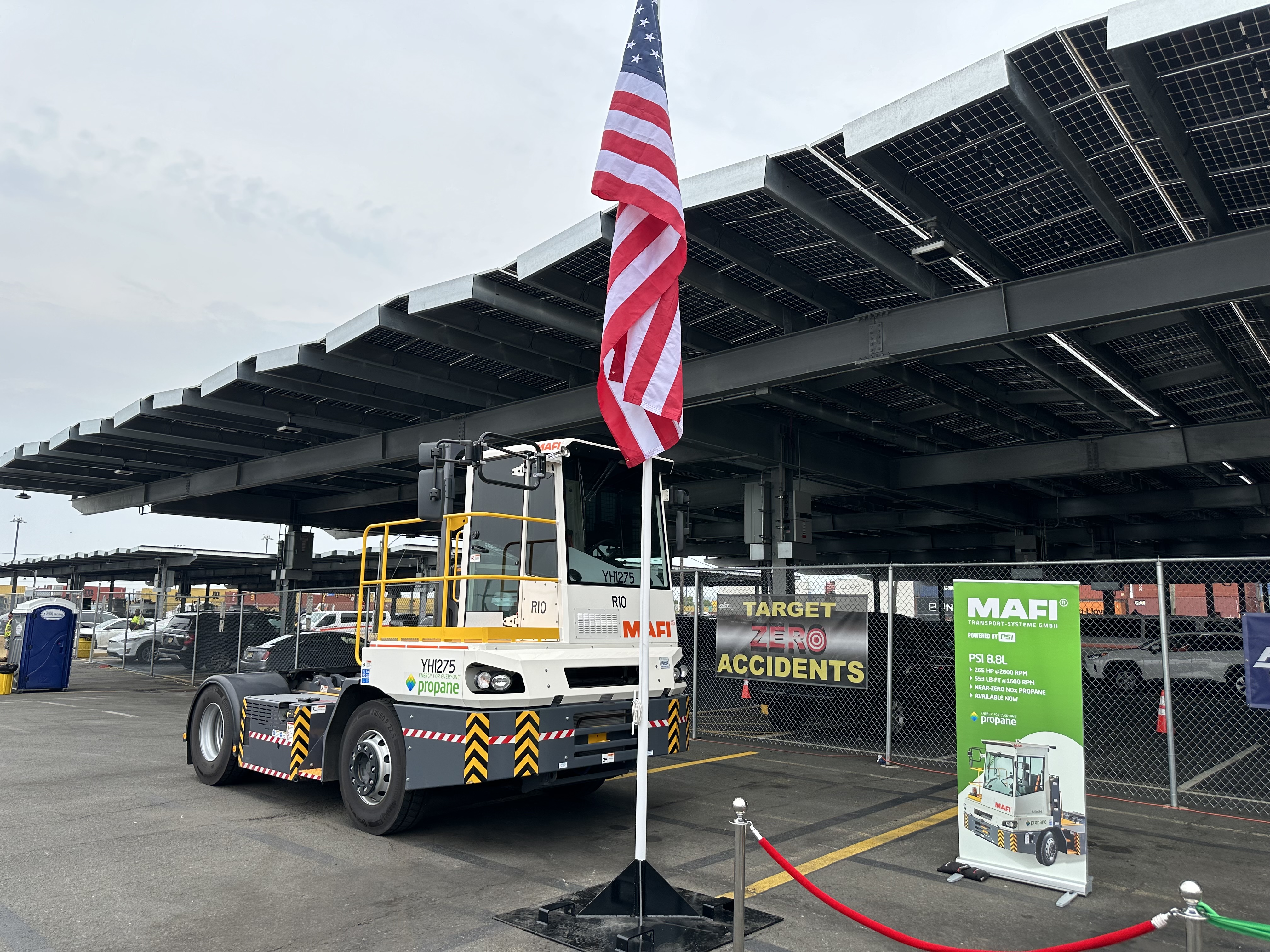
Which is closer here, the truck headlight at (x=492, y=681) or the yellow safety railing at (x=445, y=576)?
the truck headlight at (x=492, y=681)

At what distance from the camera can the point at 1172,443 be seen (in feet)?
56.0

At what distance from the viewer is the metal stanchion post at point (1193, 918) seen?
2.94 m

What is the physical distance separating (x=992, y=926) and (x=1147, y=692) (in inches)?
629

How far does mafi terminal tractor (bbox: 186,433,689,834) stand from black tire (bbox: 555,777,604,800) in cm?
135

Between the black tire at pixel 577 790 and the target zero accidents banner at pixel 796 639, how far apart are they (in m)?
4.04

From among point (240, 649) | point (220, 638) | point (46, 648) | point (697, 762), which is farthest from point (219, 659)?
point (697, 762)

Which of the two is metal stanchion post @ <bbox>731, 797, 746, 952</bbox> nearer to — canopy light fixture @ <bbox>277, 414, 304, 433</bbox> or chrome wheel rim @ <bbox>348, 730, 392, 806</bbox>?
chrome wheel rim @ <bbox>348, 730, 392, 806</bbox>

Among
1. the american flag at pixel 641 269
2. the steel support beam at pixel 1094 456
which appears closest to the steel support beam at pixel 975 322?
the steel support beam at pixel 1094 456

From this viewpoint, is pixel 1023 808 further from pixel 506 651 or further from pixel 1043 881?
pixel 506 651

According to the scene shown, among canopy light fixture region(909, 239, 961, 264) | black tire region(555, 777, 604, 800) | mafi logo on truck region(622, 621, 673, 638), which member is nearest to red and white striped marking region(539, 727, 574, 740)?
mafi logo on truck region(622, 621, 673, 638)

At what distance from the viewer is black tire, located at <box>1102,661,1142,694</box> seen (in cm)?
1903

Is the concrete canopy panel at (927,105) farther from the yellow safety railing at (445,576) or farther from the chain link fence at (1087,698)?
the yellow safety railing at (445,576)

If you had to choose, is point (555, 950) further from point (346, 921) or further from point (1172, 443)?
point (1172, 443)

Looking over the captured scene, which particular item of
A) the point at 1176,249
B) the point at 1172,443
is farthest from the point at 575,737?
the point at 1172,443
